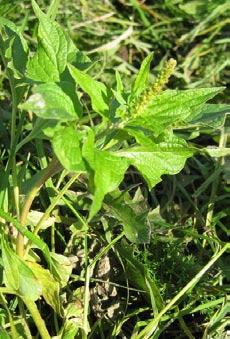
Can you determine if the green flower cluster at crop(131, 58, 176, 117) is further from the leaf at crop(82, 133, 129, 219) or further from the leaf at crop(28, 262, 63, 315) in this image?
the leaf at crop(28, 262, 63, 315)

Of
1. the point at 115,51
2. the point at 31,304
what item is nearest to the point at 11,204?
the point at 31,304

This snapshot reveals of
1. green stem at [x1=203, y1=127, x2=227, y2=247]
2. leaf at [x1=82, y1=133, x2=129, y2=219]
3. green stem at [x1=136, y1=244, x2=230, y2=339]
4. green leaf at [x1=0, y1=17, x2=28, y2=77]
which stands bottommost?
green stem at [x1=136, y1=244, x2=230, y2=339]

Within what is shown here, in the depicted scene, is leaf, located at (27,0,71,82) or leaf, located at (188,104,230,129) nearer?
leaf, located at (27,0,71,82)

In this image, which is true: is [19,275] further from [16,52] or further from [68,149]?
[16,52]

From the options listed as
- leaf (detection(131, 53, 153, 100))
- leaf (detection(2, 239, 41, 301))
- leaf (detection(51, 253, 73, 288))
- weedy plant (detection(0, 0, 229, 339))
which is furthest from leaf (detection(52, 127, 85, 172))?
leaf (detection(51, 253, 73, 288))

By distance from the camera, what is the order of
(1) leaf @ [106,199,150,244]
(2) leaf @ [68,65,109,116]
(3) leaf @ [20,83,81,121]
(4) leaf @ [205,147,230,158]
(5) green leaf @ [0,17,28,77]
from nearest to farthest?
(3) leaf @ [20,83,81,121] → (2) leaf @ [68,65,109,116] → (5) green leaf @ [0,17,28,77] → (1) leaf @ [106,199,150,244] → (4) leaf @ [205,147,230,158]


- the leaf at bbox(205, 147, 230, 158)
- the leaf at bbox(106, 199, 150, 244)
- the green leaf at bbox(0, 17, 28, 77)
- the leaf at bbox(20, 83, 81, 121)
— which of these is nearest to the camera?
the leaf at bbox(20, 83, 81, 121)

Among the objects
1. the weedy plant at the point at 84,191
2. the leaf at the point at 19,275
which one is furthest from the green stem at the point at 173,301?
the leaf at the point at 19,275

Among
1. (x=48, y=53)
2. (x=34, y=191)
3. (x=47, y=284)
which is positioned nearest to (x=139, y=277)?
(x=47, y=284)

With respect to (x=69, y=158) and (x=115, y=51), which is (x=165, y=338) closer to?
(x=69, y=158)
